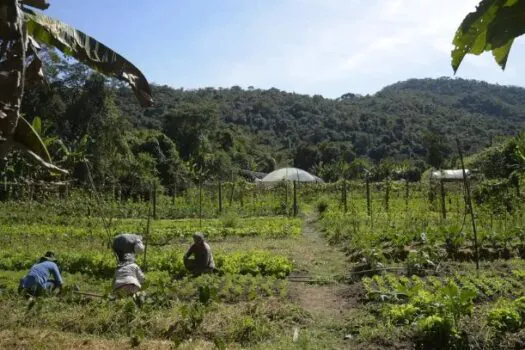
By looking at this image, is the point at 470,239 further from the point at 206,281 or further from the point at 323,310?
the point at 206,281

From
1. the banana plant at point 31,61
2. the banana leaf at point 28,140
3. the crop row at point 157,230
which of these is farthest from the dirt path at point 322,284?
the banana leaf at point 28,140

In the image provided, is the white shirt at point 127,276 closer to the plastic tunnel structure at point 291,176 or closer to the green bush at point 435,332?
the green bush at point 435,332

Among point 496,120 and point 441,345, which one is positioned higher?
point 496,120

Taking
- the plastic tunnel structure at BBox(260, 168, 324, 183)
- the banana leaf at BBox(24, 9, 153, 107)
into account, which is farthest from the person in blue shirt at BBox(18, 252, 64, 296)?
the plastic tunnel structure at BBox(260, 168, 324, 183)

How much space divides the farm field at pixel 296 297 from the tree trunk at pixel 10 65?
3438 mm

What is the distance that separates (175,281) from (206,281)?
0.64 m

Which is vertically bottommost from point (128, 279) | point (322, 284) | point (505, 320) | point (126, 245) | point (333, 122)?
point (322, 284)

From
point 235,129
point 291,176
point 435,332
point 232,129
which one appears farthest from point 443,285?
point 235,129

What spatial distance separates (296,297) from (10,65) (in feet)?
21.7

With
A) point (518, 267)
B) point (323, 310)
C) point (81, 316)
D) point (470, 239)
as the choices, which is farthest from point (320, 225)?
point (81, 316)

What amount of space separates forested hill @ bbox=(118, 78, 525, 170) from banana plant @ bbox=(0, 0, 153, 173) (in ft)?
164

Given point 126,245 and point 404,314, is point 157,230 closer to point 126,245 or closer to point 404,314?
point 126,245

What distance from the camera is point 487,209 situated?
17094 mm

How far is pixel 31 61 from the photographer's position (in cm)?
468
